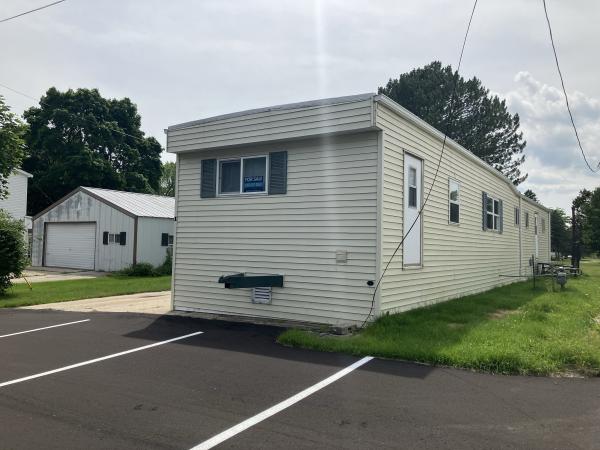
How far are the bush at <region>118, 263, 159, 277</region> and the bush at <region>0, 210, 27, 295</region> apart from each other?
6.81 metres

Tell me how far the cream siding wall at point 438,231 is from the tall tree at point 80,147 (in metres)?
32.3

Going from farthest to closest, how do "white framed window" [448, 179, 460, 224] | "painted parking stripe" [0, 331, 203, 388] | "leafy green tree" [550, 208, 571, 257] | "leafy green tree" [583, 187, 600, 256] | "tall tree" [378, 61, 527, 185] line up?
"leafy green tree" [550, 208, 571, 257], "leafy green tree" [583, 187, 600, 256], "tall tree" [378, 61, 527, 185], "white framed window" [448, 179, 460, 224], "painted parking stripe" [0, 331, 203, 388]

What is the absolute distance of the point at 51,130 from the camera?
129ft

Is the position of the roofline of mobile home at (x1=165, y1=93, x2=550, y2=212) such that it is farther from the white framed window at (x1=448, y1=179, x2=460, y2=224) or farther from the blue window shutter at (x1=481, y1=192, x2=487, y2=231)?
the blue window shutter at (x1=481, y1=192, x2=487, y2=231)

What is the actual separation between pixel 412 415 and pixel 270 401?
1327mm

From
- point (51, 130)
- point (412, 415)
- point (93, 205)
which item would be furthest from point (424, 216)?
point (51, 130)

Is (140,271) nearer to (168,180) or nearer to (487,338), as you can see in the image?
(487,338)

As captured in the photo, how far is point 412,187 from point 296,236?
255cm

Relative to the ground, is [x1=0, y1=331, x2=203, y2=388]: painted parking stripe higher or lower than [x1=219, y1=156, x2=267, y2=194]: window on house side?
lower

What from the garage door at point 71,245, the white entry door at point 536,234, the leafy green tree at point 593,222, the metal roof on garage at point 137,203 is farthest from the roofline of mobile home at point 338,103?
the leafy green tree at point 593,222

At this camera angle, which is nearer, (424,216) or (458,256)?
(424,216)

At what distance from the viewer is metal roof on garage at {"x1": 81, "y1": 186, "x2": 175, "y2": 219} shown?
74.0 ft

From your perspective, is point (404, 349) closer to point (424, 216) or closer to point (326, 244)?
point (326, 244)

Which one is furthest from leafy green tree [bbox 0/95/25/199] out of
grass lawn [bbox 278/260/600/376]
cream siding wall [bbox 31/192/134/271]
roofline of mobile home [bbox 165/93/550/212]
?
grass lawn [bbox 278/260/600/376]
